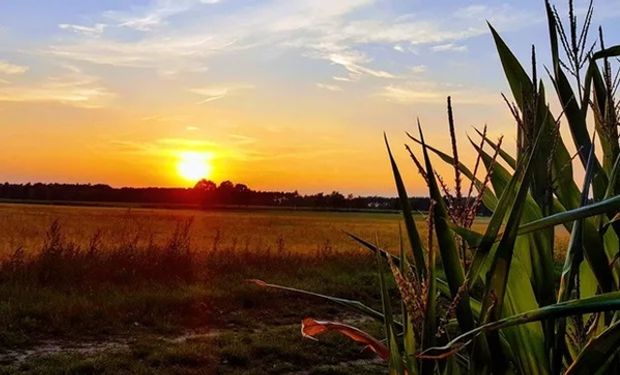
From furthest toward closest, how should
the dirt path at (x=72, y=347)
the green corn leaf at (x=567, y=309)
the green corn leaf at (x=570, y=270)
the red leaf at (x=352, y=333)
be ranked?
the dirt path at (x=72, y=347), the red leaf at (x=352, y=333), the green corn leaf at (x=570, y=270), the green corn leaf at (x=567, y=309)

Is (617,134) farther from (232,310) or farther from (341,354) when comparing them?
(232,310)

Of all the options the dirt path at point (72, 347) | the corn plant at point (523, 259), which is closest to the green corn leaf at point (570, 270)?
the corn plant at point (523, 259)

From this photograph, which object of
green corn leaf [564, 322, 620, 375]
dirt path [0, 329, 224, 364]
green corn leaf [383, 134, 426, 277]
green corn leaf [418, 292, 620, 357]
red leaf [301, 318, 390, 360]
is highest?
green corn leaf [383, 134, 426, 277]

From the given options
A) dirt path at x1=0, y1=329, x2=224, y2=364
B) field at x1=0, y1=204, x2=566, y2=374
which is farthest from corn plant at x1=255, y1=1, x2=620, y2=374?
dirt path at x1=0, y1=329, x2=224, y2=364

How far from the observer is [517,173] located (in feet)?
3.11

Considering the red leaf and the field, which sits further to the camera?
the field

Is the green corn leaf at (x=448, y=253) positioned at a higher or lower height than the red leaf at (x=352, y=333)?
higher

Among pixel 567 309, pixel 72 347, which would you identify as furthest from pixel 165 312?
pixel 567 309

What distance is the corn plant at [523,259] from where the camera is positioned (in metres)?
0.91

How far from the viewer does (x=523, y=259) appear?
44.0 inches

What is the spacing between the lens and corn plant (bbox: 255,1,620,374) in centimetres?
91

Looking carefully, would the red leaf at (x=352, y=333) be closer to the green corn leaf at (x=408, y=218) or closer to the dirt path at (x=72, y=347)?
the green corn leaf at (x=408, y=218)

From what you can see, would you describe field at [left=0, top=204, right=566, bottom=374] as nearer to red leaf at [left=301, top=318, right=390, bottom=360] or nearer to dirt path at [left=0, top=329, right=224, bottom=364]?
dirt path at [left=0, top=329, right=224, bottom=364]

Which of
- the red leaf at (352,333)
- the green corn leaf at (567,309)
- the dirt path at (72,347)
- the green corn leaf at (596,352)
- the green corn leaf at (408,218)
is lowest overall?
the dirt path at (72,347)
